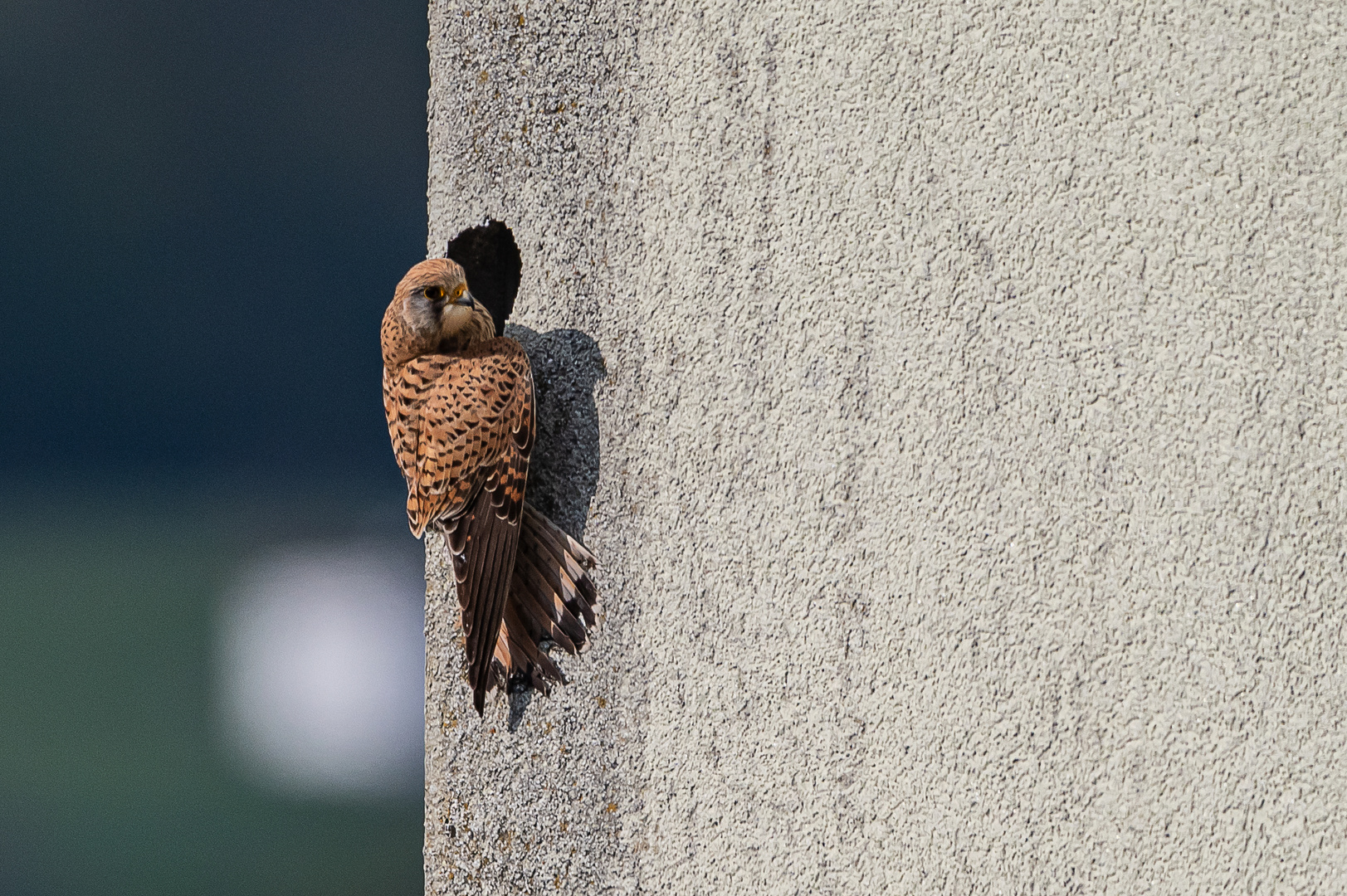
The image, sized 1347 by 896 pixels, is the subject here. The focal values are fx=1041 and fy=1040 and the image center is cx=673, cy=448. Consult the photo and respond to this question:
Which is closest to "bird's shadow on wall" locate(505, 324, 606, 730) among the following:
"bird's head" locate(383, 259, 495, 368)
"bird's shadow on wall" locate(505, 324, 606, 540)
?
"bird's shadow on wall" locate(505, 324, 606, 540)

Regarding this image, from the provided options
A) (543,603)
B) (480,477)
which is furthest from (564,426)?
(543,603)


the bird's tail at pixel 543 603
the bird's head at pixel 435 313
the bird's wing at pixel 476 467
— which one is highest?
the bird's head at pixel 435 313

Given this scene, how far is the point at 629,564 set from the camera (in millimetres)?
1583

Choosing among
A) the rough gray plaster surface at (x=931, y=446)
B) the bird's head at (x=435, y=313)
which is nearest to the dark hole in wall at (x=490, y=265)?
the rough gray plaster surface at (x=931, y=446)

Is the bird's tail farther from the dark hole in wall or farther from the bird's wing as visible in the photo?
the dark hole in wall

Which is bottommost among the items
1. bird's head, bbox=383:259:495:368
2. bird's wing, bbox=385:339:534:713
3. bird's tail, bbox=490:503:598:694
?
bird's tail, bbox=490:503:598:694

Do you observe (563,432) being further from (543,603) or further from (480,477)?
(543,603)

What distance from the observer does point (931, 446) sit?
4.40 feet

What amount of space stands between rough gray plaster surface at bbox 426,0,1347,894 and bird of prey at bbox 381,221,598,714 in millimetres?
61

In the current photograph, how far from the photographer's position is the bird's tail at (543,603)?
5.30 feet

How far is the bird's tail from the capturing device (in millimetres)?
1616

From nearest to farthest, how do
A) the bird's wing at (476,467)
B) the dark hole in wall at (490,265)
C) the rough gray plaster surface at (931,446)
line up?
1. the rough gray plaster surface at (931,446)
2. the bird's wing at (476,467)
3. the dark hole in wall at (490,265)

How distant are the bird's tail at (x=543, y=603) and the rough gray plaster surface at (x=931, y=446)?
36 mm

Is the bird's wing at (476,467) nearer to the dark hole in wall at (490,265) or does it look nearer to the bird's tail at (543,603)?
the bird's tail at (543,603)
